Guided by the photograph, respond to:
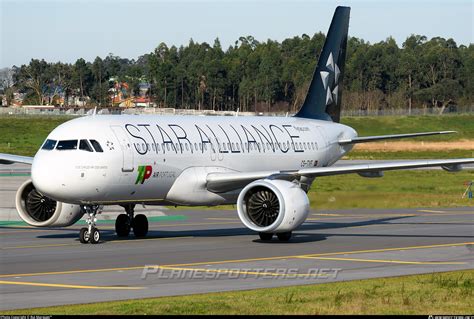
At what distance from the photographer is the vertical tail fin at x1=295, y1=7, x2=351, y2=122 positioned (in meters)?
46.0

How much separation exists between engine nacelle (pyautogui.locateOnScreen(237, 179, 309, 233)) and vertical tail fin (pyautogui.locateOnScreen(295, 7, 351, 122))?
1124 centimetres

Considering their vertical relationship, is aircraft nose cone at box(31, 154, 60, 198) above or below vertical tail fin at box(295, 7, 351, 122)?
below

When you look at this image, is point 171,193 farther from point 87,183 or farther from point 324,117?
point 324,117

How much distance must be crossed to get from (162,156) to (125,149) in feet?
5.62

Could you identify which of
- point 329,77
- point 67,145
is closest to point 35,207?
point 67,145

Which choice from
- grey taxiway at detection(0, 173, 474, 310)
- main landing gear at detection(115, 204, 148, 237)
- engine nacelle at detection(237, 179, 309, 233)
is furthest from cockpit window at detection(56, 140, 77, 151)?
engine nacelle at detection(237, 179, 309, 233)

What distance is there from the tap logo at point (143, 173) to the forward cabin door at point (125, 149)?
44 cm

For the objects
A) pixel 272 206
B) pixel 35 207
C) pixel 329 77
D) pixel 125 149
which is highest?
pixel 329 77

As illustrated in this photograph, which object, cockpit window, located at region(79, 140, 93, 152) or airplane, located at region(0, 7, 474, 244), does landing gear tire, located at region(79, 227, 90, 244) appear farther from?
cockpit window, located at region(79, 140, 93, 152)

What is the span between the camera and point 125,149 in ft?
112

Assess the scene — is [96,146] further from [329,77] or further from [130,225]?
[329,77]

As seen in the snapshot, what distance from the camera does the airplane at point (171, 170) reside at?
33.0 meters

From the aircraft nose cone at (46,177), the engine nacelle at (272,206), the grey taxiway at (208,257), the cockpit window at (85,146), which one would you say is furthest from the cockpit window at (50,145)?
the engine nacelle at (272,206)

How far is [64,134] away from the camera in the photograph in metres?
33.5
